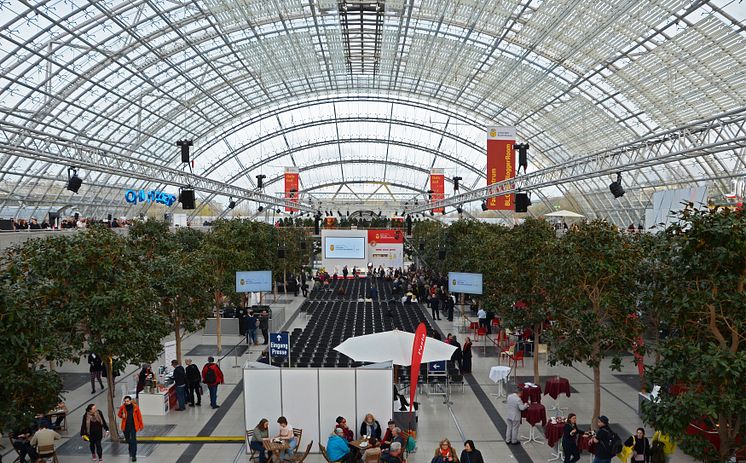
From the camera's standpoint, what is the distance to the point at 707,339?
7590mm

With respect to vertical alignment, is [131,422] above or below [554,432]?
above

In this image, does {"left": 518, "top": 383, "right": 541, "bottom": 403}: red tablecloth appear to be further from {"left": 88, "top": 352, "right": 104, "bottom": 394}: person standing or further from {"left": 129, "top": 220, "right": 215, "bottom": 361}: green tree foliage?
{"left": 88, "top": 352, "right": 104, "bottom": 394}: person standing

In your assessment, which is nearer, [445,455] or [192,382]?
[445,455]

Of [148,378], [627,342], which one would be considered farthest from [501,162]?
[148,378]

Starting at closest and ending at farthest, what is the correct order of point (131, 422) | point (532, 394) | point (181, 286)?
point (131, 422)
point (532, 394)
point (181, 286)

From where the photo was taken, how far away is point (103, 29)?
31250 mm

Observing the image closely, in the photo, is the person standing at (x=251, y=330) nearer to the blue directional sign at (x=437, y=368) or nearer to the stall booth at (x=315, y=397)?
the blue directional sign at (x=437, y=368)

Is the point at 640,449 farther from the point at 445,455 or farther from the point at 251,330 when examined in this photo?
the point at 251,330

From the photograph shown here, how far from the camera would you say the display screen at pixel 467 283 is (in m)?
23.0

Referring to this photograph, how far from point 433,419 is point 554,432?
10.1 ft

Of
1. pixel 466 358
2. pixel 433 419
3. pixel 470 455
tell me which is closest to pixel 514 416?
pixel 433 419

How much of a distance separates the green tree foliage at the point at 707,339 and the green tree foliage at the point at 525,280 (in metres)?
7.36

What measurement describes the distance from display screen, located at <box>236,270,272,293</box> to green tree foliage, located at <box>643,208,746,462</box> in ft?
56.5

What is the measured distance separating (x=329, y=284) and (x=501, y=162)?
65.6ft
